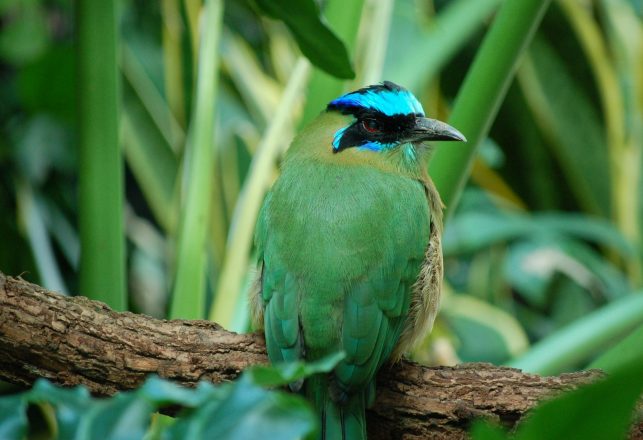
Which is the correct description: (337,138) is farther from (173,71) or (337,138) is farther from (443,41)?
(173,71)

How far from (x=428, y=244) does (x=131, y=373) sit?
0.80 meters

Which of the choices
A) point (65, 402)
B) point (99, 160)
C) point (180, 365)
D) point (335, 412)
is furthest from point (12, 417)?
point (99, 160)

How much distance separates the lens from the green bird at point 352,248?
74.1 inches

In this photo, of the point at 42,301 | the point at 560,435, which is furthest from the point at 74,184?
the point at 560,435

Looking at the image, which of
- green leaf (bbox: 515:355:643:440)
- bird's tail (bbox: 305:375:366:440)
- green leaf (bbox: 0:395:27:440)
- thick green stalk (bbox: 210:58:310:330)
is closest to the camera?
green leaf (bbox: 515:355:643:440)

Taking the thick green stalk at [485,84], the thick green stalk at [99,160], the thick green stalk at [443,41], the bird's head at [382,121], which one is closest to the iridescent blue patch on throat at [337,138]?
the bird's head at [382,121]

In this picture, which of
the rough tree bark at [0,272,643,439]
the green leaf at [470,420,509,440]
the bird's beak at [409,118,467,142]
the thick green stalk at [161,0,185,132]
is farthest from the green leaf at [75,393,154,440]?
the thick green stalk at [161,0,185,132]

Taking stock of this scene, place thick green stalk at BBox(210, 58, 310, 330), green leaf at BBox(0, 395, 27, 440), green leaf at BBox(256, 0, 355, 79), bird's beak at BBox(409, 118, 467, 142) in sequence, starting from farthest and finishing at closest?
1. thick green stalk at BBox(210, 58, 310, 330)
2. bird's beak at BBox(409, 118, 467, 142)
3. green leaf at BBox(256, 0, 355, 79)
4. green leaf at BBox(0, 395, 27, 440)

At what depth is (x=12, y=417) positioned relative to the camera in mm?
1006

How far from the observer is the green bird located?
74.1 inches

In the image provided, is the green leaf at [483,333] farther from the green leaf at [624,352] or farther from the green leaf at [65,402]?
the green leaf at [65,402]

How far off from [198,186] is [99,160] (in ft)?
1.09

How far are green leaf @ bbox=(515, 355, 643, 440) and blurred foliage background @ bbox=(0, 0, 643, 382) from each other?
4.41ft

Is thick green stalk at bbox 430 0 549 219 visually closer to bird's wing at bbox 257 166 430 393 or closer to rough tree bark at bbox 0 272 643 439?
bird's wing at bbox 257 166 430 393
